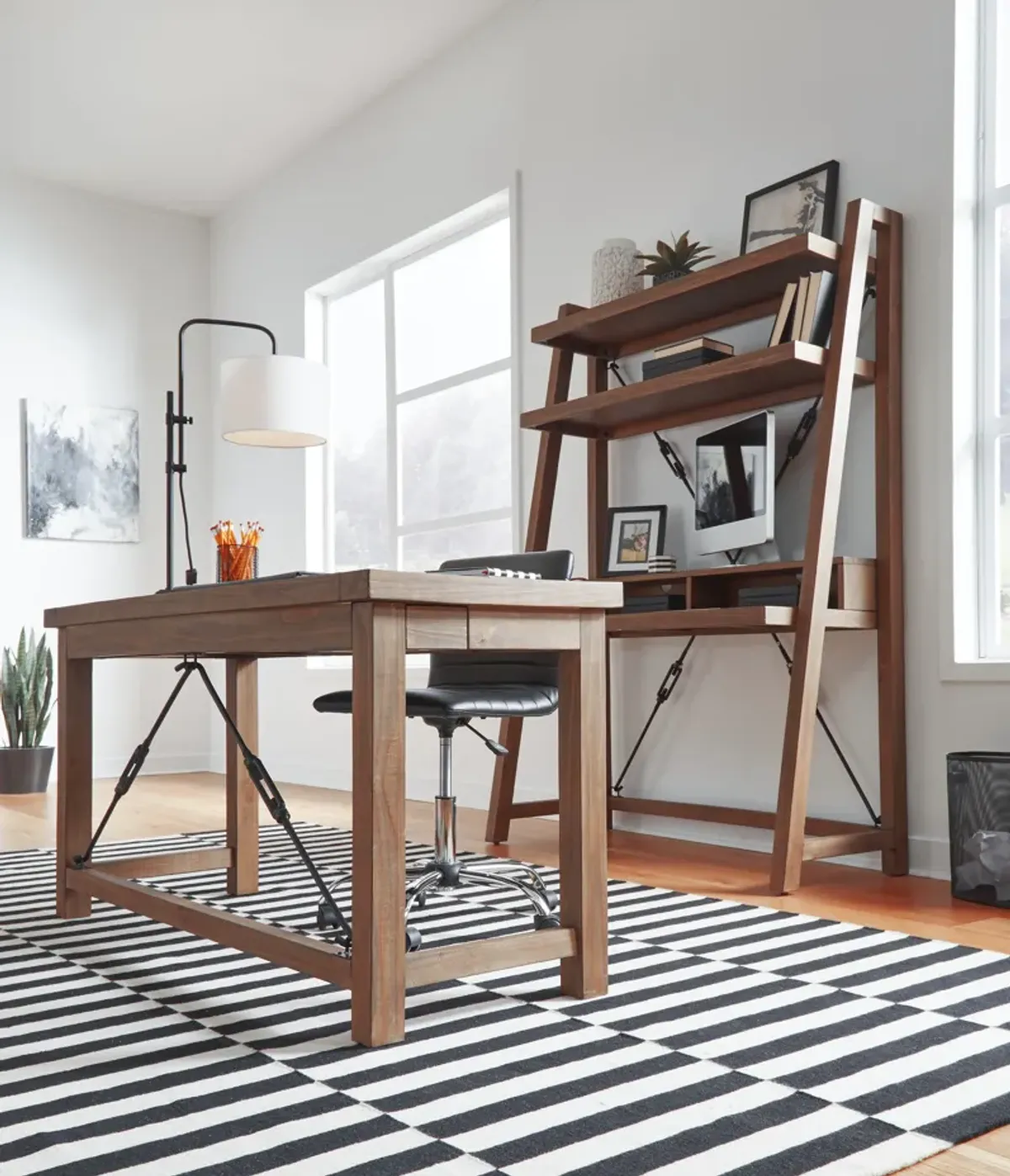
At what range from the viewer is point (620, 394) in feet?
11.9

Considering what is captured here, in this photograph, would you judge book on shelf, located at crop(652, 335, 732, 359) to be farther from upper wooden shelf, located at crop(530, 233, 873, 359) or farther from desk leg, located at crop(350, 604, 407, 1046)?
desk leg, located at crop(350, 604, 407, 1046)

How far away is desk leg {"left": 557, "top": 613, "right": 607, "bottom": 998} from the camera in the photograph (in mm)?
2002

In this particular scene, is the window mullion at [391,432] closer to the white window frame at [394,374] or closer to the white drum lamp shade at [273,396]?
the white window frame at [394,374]

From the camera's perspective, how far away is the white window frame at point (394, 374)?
15.4ft

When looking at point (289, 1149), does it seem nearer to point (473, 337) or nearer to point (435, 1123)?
point (435, 1123)

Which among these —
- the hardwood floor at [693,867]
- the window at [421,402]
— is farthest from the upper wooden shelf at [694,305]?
the hardwood floor at [693,867]

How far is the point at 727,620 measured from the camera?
3.13m

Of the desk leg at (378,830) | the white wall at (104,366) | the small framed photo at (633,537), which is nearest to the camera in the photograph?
the desk leg at (378,830)

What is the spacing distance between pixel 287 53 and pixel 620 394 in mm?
2485

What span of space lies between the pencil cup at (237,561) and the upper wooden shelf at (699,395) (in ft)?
4.70

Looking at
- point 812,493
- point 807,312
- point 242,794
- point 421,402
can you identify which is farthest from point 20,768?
point 807,312

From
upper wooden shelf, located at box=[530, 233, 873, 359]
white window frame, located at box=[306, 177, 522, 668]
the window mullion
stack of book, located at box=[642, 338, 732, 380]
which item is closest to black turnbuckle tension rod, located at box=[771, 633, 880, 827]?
stack of book, located at box=[642, 338, 732, 380]

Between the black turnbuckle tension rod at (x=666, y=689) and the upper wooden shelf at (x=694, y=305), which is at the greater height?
the upper wooden shelf at (x=694, y=305)

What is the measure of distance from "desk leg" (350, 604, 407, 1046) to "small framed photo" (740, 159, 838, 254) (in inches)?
84.8
